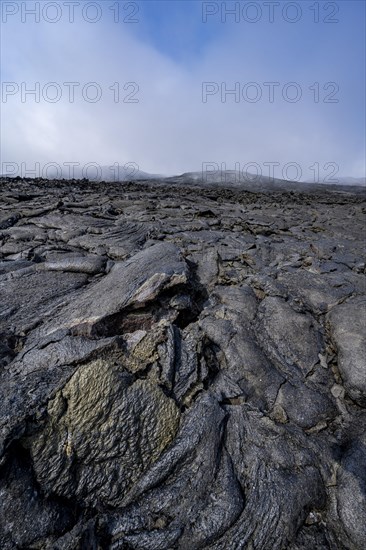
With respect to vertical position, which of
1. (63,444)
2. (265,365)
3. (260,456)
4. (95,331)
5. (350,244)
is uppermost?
(350,244)

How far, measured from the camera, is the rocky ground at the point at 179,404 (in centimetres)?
338

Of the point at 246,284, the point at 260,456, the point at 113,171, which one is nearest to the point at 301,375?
the point at 260,456

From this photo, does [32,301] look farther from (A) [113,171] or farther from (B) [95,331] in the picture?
(A) [113,171]

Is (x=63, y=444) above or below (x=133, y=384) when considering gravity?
below

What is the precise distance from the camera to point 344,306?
6320mm

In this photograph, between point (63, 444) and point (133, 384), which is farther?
point (133, 384)

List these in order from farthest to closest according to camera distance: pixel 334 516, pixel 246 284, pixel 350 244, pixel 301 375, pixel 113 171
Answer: pixel 113 171
pixel 350 244
pixel 246 284
pixel 301 375
pixel 334 516

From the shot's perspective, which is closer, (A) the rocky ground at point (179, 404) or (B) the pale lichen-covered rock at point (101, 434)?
(A) the rocky ground at point (179, 404)

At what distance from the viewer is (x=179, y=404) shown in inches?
173

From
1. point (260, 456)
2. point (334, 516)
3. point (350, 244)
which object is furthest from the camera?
point (350, 244)

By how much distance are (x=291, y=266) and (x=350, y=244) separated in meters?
3.70

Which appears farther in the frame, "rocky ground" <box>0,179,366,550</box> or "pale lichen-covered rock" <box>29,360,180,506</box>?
"pale lichen-covered rock" <box>29,360,180,506</box>

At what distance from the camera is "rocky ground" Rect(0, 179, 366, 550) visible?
133 inches

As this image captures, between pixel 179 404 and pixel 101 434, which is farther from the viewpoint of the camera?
pixel 179 404
